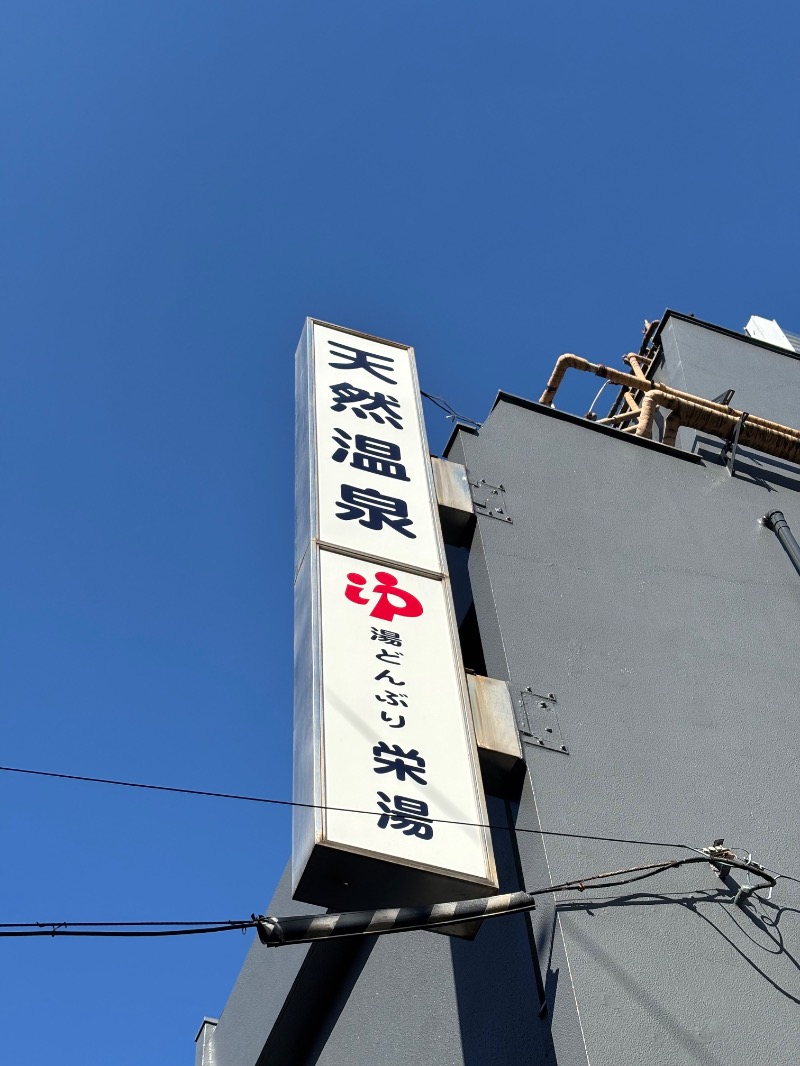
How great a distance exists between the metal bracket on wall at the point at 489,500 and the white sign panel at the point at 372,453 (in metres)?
0.60

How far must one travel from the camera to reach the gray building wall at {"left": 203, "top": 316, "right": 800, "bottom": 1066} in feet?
19.0

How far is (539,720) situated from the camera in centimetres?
717

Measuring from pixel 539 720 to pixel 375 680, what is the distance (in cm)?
127

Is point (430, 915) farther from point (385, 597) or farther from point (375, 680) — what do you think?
point (385, 597)

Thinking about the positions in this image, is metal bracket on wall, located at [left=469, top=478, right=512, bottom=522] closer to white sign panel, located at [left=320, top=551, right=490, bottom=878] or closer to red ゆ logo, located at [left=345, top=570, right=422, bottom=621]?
white sign panel, located at [left=320, top=551, right=490, bottom=878]

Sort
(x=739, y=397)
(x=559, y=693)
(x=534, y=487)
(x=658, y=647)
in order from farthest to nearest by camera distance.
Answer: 1. (x=739, y=397)
2. (x=534, y=487)
3. (x=658, y=647)
4. (x=559, y=693)

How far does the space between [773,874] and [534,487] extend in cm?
410

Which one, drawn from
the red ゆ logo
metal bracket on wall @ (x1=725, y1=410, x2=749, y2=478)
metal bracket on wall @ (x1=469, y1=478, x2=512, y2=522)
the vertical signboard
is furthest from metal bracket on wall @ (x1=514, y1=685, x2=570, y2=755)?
metal bracket on wall @ (x1=725, y1=410, x2=749, y2=478)

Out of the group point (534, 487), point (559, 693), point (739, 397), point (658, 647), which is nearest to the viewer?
point (559, 693)

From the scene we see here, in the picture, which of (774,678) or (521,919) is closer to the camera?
(521,919)

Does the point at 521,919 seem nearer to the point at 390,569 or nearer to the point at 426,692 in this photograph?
the point at 426,692

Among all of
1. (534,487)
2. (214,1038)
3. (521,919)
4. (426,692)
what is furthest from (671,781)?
(214,1038)

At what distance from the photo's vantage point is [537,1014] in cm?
629

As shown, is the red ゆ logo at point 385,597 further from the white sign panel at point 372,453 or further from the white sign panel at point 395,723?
the white sign panel at point 372,453
